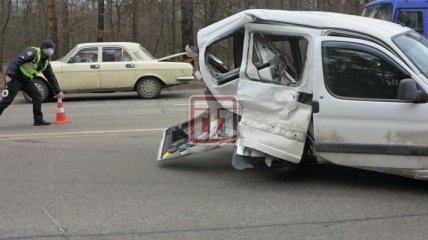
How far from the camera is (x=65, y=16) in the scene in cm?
2958

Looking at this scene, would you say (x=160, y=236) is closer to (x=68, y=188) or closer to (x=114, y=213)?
(x=114, y=213)

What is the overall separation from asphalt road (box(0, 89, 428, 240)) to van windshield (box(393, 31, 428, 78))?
1.21 meters

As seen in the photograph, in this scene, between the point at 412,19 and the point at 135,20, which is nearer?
the point at 412,19

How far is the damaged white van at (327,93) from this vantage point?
5.39 meters

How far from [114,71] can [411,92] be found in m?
11.3

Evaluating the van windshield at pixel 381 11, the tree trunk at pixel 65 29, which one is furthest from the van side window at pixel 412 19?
the tree trunk at pixel 65 29

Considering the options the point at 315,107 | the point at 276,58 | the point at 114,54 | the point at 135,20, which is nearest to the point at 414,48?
the point at 315,107

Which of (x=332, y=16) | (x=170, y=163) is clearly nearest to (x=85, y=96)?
(x=170, y=163)

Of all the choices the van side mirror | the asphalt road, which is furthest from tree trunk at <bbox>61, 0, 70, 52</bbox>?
the van side mirror

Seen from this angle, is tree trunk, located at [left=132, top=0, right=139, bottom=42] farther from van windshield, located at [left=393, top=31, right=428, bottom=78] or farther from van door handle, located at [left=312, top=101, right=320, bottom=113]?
van door handle, located at [left=312, top=101, right=320, bottom=113]

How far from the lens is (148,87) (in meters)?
15.7

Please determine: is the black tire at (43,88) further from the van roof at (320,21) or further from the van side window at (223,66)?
the van roof at (320,21)

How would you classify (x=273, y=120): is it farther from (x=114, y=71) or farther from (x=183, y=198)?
(x=114, y=71)

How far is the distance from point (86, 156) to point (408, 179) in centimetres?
400
